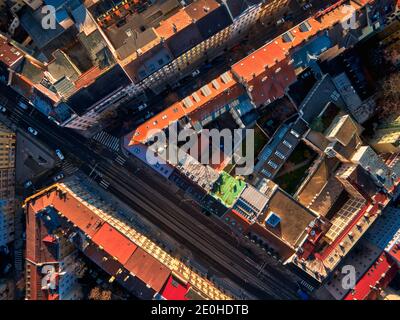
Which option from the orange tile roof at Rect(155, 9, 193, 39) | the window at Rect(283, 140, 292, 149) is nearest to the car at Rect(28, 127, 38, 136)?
the orange tile roof at Rect(155, 9, 193, 39)

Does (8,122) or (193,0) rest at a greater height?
(193,0)

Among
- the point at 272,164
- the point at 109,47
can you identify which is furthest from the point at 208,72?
the point at 272,164

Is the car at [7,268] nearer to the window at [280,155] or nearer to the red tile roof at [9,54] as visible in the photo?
the red tile roof at [9,54]

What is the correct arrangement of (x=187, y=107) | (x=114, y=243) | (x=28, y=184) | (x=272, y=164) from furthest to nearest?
1. (x=28, y=184)
2. (x=272, y=164)
3. (x=187, y=107)
4. (x=114, y=243)

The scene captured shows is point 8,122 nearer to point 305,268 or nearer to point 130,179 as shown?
point 130,179

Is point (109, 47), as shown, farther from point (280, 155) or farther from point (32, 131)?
point (280, 155)

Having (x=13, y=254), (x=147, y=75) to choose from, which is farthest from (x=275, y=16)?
(x=13, y=254)
